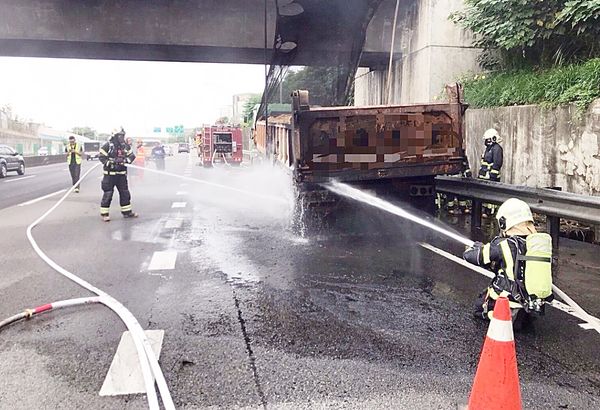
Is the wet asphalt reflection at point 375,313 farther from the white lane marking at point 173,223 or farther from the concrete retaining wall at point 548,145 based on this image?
the concrete retaining wall at point 548,145

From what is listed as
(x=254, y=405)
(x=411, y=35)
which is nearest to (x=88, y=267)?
(x=254, y=405)

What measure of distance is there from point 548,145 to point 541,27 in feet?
7.52

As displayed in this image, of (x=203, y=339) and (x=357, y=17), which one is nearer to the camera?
(x=203, y=339)

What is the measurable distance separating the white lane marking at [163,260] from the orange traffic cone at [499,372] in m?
4.06

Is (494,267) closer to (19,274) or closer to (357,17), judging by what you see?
(19,274)

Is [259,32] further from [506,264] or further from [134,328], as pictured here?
[506,264]

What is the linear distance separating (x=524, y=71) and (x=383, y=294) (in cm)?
690

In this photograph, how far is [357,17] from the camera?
1136cm

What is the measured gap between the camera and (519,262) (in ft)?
11.9

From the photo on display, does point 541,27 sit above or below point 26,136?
below

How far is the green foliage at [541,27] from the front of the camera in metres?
8.06

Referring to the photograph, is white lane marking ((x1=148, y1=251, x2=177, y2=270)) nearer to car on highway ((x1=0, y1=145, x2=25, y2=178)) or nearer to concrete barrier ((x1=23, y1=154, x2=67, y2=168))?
car on highway ((x1=0, y1=145, x2=25, y2=178))

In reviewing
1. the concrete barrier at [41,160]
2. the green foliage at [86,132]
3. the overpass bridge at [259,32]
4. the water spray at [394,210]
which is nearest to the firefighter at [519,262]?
the water spray at [394,210]

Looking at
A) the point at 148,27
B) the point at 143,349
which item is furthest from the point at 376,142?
the point at 148,27
